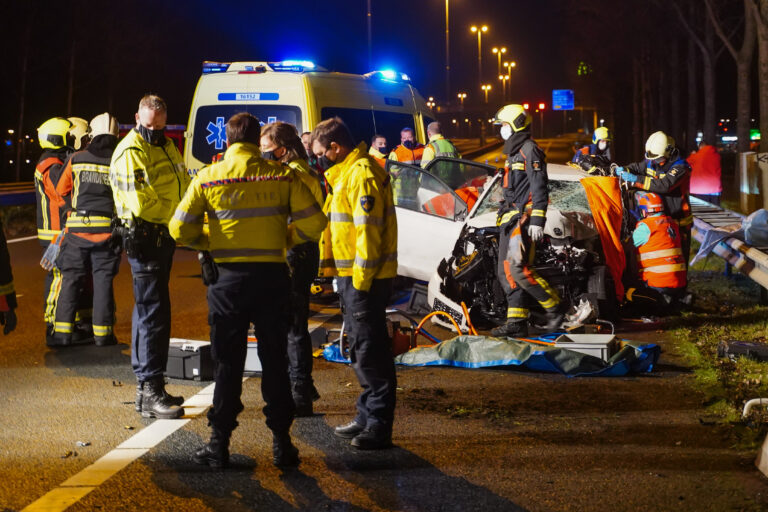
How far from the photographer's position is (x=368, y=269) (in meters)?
5.37

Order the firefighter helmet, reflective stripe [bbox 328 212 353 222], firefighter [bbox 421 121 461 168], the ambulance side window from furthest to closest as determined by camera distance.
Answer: firefighter [bbox 421 121 461 168]
the ambulance side window
the firefighter helmet
reflective stripe [bbox 328 212 353 222]

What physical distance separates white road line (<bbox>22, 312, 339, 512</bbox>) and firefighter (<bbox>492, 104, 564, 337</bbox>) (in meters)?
2.91

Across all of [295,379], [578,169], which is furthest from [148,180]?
[578,169]

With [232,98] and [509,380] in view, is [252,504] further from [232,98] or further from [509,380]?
[232,98]

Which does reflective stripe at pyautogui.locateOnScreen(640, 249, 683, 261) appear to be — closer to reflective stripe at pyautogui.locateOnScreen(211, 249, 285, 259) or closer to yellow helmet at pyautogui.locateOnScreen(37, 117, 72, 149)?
yellow helmet at pyautogui.locateOnScreen(37, 117, 72, 149)

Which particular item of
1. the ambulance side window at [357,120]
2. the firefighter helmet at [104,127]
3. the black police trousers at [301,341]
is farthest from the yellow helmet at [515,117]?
the ambulance side window at [357,120]

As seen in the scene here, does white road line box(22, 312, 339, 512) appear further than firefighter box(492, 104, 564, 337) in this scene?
No

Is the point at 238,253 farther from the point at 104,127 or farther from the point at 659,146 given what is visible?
the point at 659,146

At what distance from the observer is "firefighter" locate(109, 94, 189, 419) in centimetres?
634

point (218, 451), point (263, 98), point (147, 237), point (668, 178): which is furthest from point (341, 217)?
point (263, 98)

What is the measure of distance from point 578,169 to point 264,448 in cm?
633

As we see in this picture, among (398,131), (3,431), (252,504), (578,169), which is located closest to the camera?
(252,504)

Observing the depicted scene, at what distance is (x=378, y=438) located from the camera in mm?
5469

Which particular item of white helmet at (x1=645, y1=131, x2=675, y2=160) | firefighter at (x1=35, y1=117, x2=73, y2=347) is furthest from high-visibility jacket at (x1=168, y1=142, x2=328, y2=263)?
white helmet at (x1=645, y1=131, x2=675, y2=160)
